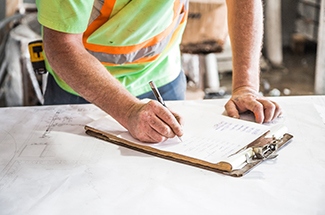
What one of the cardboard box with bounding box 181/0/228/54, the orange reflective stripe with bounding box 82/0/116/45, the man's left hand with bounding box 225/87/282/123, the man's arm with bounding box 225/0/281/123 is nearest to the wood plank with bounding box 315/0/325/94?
the cardboard box with bounding box 181/0/228/54

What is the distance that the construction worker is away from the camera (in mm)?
920

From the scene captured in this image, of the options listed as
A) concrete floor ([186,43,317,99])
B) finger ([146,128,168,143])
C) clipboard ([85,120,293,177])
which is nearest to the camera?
clipboard ([85,120,293,177])

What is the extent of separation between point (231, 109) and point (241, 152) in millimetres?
282

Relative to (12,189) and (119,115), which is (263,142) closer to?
(119,115)

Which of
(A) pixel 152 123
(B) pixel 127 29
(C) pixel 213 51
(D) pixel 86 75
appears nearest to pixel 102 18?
(B) pixel 127 29

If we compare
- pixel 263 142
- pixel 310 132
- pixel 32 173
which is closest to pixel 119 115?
pixel 32 173

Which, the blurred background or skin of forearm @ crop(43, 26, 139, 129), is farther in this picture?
the blurred background

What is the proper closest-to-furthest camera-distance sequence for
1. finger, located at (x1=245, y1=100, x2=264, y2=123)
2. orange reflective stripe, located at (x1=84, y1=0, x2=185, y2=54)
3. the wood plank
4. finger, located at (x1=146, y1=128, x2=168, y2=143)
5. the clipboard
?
the clipboard, finger, located at (x1=146, y1=128, x2=168, y2=143), finger, located at (x1=245, y1=100, x2=264, y2=123), orange reflective stripe, located at (x1=84, y1=0, x2=185, y2=54), the wood plank

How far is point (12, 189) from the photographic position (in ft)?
2.42

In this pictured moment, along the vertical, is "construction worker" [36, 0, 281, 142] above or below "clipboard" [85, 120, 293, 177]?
above

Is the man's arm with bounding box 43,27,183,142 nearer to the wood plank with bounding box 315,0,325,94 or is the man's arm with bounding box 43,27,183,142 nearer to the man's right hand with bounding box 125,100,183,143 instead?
the man's right hand with bounding box 125,100,183,143

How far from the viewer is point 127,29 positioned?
3.56 feet

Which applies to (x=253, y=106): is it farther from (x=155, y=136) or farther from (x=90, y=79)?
(x=90, y=79)

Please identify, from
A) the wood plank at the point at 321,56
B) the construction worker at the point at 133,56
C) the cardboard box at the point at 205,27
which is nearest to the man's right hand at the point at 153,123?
the construction worker at the point at 133,56
